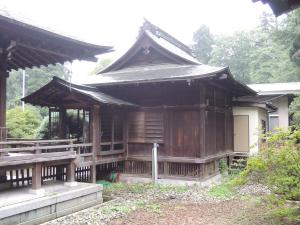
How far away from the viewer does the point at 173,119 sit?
12766 millimetres

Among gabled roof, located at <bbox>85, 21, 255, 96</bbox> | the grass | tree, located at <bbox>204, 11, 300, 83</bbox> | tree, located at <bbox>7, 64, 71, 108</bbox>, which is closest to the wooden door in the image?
gabled roof, located at <bbox>85, 21, 255, 96</bbox>

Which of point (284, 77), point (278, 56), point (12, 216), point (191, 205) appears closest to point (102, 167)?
point (191, 205)

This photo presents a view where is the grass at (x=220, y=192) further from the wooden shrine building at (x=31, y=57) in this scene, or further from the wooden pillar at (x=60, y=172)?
the wooden pillar at (x=60, y=172)

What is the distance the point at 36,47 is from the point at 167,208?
532 centimetres

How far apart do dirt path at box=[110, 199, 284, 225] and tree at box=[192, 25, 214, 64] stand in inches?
1898

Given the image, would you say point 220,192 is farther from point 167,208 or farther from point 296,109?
point 296,109

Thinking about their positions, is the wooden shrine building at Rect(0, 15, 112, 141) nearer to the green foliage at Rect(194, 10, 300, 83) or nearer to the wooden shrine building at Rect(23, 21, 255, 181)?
the wooden shrine building at Rect(23, 21, 255, 181)

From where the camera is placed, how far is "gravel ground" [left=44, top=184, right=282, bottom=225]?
25.7 feet

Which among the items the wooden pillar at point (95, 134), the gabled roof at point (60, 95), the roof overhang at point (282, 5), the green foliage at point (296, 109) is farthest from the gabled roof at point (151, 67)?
the roof overhang at point (282, 5)

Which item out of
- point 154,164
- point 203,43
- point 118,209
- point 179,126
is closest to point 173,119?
point 179,126

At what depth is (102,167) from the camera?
13.6 meters

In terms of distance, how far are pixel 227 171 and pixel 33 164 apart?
9.10 meters

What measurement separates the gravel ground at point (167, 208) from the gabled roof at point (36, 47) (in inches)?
162

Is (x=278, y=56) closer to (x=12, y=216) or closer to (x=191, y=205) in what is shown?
(x=191, y=205)
